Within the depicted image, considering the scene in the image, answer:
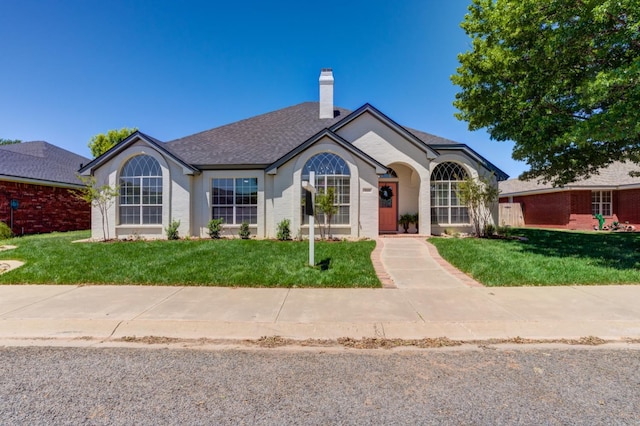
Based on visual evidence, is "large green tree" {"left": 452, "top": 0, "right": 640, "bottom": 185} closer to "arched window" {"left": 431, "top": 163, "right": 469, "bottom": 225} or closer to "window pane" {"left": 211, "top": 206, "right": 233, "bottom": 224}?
"arched window" {"left": 431, "top": 163, "right": 469, "bottom": 225}

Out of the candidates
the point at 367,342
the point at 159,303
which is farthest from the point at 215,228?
the point at 367,342

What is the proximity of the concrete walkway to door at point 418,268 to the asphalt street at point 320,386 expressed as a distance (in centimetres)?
308

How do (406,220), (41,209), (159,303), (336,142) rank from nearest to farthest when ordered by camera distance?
(159,303)
(336,142)
(406,220)
(41,209)

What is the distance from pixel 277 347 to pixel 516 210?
26.9 metres

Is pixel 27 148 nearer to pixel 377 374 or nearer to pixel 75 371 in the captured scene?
pixel 75 371

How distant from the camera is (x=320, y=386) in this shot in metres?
3.10

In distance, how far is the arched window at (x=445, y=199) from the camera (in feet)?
48.3

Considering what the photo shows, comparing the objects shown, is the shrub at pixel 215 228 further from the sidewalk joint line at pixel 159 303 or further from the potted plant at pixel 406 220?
the potted plant at pixel 406 220

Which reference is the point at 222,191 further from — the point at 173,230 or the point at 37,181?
the point at 37,181

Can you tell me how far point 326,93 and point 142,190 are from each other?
11054 millimetres

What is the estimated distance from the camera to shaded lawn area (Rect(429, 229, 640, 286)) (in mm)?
7031

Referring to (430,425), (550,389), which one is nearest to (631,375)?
(550,389)

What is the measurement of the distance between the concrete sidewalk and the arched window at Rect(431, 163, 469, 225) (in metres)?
8.30

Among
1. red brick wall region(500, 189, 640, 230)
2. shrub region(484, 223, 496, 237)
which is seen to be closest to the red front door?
shrub region(484, 223, 496, 237)
